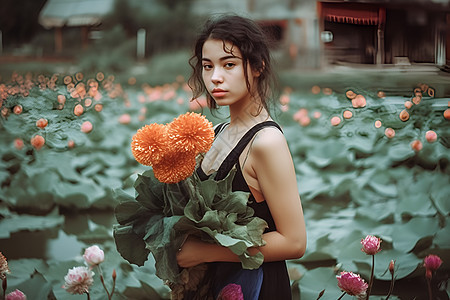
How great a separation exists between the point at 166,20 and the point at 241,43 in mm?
1337

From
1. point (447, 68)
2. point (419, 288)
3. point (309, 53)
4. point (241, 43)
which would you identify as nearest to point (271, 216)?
point (241, 43)

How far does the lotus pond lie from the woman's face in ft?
0.81

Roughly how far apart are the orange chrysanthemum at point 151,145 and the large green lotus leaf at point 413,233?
0.97m

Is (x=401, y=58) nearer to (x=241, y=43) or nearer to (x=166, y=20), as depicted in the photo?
(x=241, y=43)

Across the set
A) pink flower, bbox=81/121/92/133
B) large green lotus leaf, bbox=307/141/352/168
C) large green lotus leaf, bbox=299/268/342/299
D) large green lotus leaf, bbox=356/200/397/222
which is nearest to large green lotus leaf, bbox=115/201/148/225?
large green lotus leaf, bbox=299/268/342/299

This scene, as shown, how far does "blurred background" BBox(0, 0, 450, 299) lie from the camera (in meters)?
1.25

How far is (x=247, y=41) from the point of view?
2.52 ft

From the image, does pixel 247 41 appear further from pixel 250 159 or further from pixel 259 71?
pixel 250 159

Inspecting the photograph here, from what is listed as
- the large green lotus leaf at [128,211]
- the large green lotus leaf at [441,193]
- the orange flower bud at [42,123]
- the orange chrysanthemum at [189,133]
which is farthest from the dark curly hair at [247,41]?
the large green lotus leaf at [441,193]

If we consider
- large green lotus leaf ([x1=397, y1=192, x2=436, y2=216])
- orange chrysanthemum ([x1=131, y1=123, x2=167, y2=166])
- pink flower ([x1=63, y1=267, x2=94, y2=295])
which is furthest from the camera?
large green lotus leaf ([x1=397, y1=192, x2=436, y2=216])

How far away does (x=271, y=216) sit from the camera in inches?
31.0

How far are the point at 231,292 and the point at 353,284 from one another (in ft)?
0.91

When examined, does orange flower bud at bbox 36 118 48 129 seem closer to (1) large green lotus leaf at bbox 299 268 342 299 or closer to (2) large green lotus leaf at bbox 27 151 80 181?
(2) large green lotus leaf at bbox 27 151 80 181

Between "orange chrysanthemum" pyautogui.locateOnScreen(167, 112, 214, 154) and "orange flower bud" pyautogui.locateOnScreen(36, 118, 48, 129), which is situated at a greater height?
"orange chrysanthemum" pyautogui.locateOnScreen(167, 112, 214, 154)
